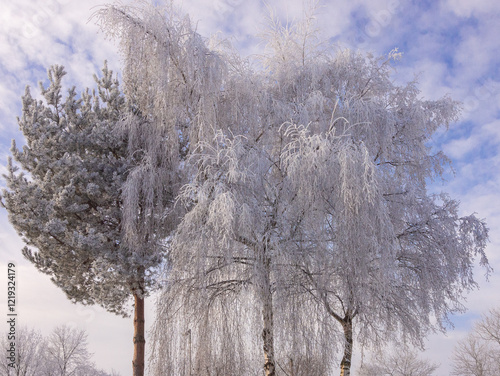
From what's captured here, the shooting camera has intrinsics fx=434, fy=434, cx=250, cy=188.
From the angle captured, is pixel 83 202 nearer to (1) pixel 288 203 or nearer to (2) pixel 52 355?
(1) pixel 288 203

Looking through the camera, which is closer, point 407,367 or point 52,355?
point 52,355

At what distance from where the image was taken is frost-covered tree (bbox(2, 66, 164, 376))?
32.4 ft

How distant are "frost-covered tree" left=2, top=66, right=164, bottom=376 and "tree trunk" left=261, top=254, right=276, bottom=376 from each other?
3.69m

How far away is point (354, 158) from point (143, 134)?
5.78 meters

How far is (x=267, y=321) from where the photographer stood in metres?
7.48

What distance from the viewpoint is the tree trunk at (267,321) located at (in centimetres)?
725

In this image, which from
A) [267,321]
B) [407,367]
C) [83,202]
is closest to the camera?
[267,321]

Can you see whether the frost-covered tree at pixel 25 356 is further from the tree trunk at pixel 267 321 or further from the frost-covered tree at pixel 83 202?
the tree trunk at pixel 267 321

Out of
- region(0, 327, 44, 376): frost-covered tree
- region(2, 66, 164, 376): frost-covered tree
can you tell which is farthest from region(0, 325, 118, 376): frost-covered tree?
region(2, 66, 164, 376): frost-covered tree

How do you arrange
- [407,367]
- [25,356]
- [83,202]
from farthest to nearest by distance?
[407,367] < [25,356] < [83,202]

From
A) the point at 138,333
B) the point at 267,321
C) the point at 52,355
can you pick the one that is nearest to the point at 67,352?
the point at 52,355

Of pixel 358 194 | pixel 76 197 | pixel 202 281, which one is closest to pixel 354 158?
pixel 358 194

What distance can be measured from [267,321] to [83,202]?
557 centimetres

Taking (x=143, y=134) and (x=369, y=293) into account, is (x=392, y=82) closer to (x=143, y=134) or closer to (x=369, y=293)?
(x=369, y=293)
